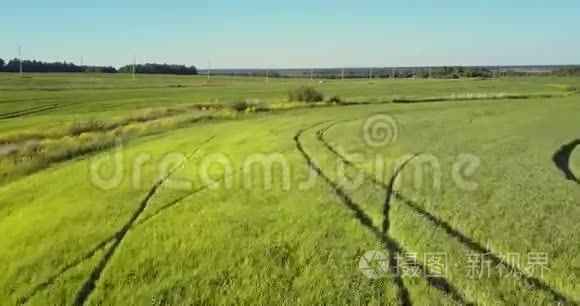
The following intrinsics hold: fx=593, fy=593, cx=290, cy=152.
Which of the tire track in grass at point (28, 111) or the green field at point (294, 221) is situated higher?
the green field at point (294, 221)

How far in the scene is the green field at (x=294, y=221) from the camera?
11508 millimetres

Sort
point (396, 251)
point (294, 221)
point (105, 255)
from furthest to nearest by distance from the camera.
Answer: point (294, 221)
point (105, 255)
point (396, 251)

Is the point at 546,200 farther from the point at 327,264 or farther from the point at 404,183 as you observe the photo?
the point at 327,264

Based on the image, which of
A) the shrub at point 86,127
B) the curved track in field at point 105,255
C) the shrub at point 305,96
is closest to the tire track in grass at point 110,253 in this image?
the curved track in field at point 105,255

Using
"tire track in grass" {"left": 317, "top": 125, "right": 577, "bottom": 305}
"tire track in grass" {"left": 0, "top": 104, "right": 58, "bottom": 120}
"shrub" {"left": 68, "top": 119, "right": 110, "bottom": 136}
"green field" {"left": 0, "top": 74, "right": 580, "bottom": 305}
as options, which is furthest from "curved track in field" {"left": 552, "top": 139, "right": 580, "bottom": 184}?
"tire track in grass" {"left": 0, "top": 104, "right": 58, "bottom": 120}

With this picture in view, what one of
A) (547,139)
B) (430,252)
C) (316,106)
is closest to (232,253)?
(430,252)

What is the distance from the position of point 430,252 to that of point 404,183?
6325 mm

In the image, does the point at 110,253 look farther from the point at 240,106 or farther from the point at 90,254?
the point at 240,106

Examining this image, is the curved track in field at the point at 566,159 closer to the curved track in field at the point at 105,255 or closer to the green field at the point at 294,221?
A: the green field at the point at 294,221

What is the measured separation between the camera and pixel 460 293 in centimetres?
1112

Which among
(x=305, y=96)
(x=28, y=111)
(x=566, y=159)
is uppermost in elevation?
(x=305, y=96)

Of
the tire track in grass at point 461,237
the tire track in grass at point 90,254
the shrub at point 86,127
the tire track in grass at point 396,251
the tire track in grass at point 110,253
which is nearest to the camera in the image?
the tire track in grass at point 396,251

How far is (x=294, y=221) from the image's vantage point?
15.2 metres

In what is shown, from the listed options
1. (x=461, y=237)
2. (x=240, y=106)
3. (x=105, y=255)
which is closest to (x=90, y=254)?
(x=105, y=255)
